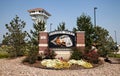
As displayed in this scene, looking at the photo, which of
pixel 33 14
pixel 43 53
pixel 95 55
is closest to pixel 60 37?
pixel 43 53

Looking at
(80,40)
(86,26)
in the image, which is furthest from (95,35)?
(80,40)

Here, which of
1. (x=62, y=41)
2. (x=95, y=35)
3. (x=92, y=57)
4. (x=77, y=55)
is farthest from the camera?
(x=95, y=35)

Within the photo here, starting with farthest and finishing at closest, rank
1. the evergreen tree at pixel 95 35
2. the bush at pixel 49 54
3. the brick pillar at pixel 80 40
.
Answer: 1. the evergreen tree at pixel 95 35
2. the brick pillar at pixel 80 40
3. the bush at pixel 49 54

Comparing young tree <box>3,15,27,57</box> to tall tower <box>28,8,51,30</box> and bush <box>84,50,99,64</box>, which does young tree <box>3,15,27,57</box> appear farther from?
tall tower <box>28,8,51,30</box>

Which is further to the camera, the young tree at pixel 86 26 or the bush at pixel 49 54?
the young tree at pixel 86 26

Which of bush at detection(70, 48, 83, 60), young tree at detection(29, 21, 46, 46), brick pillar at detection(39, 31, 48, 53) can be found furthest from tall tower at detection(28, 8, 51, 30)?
bush at detection(70, 48, 83, 60)

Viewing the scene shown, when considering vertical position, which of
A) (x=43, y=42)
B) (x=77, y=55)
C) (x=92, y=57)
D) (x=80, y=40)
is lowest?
(x=92, y=57)

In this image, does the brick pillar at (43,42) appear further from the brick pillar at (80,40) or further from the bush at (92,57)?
the bush at (92,57)

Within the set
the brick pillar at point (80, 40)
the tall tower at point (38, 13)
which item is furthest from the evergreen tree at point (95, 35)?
the tall tower at point (38, 13)

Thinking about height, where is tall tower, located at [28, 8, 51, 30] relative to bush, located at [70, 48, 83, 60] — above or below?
above

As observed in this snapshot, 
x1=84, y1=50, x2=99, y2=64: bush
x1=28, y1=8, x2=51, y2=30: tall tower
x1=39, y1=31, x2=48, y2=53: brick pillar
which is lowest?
x1=84, y1=50, x2=99, y2=64: bush

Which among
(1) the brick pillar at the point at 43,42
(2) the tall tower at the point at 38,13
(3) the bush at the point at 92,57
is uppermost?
(2) the tall tower at the point at 38,13

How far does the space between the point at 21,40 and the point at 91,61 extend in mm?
9479

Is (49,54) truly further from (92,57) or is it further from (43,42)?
(92,57)
